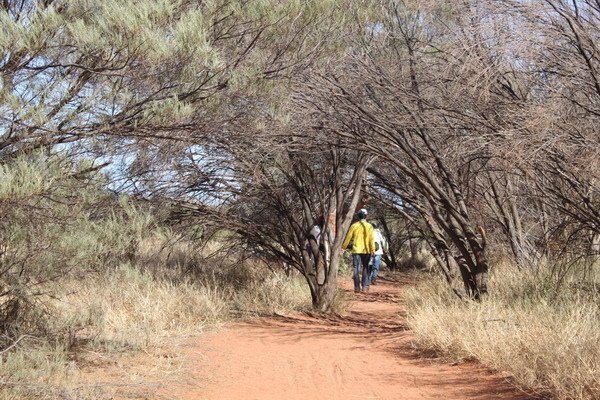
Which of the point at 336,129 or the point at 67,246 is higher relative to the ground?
the point at 336,129

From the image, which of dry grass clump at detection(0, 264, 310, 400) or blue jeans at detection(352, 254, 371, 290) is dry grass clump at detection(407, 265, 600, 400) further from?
blue jeans at detection(352, 254, 371, 290)

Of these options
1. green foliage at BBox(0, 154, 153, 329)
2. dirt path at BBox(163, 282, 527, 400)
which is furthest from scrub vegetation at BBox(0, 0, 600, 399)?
dirt path at BBox(163, 282, 527, 400)

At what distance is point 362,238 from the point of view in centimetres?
1605

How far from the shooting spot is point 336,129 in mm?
10797

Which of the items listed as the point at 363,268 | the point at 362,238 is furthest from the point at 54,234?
the point at 363,268

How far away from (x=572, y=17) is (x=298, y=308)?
6.76m

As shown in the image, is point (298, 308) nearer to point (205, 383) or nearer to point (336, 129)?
point (336, 129)

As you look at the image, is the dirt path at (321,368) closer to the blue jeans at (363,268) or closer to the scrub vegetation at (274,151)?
the scrub vegetation at (274,151)

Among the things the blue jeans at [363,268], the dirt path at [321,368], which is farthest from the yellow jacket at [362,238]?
the dirt path at [321,368]

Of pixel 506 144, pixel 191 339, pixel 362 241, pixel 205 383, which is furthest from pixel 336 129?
pixel 362 241

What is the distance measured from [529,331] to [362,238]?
8138 mm

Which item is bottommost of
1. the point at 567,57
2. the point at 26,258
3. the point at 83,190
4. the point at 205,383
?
the point at 205,383

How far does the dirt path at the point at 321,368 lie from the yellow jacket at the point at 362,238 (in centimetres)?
379

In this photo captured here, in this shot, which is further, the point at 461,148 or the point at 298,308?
the point at 298,308
